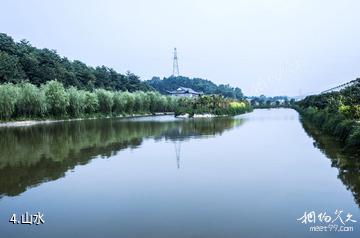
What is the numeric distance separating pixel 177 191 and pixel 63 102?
39893mm

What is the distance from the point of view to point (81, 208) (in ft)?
27.0

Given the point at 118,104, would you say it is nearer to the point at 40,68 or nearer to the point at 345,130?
the point at 40,68

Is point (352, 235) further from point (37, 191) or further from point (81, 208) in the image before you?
point (37, 191)

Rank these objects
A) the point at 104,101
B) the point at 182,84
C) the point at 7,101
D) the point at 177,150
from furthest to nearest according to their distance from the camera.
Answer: the point at 182,84 → the point at 104,101 → the point at 7,101 → the point at 177,150

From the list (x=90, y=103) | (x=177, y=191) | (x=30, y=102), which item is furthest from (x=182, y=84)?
(x=177, y=191)

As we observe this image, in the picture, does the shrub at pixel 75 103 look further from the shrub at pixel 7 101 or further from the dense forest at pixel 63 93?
the shrub at pixel 7 101

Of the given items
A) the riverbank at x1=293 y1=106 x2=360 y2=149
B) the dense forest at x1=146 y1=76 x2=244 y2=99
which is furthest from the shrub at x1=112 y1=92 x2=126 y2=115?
the dense forest at x1=146 y1=76 x2=244 y2=99

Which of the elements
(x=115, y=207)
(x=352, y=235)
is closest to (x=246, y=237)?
(x=352, y=235)

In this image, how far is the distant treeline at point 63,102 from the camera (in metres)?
39.3

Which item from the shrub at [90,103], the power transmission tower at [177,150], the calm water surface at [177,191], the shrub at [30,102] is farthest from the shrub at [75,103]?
the calm water surface at [177,191]

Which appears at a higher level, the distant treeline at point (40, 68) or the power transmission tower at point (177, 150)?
the distant treeline at point (40, 68)

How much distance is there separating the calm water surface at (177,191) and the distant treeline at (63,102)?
24.4 m

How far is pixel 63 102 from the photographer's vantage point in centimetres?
4694

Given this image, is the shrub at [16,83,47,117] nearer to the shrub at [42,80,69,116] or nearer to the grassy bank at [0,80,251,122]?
the grassy bank at [0,80,251,122]
